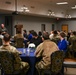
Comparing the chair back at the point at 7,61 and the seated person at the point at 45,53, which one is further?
the seated person at the point at 45,53

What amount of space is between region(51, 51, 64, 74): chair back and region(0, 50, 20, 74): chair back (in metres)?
0.88

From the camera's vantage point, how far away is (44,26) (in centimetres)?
1834

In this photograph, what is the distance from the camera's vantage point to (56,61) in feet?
14.0

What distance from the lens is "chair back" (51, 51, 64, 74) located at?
425cm

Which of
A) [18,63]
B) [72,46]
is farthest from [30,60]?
[72,46]

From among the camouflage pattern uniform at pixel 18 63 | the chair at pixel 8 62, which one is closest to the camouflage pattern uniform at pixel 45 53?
the camouflage pattern uniform at pixel 18 63

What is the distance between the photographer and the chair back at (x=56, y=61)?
425 centimetres

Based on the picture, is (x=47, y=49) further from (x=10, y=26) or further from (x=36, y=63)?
(x=10, y=26)

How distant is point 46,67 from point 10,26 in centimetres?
1017

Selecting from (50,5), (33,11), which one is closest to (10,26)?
(33,11)

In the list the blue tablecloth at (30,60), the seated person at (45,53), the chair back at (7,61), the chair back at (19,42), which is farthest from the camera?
the chair back at (19,42)

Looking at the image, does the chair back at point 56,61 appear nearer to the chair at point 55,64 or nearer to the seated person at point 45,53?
the chair at point 55,64

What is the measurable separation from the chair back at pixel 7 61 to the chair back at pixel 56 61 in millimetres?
880

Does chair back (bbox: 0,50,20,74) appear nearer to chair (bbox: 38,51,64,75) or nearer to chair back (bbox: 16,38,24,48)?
chair (bbox: 38,51,64,75)
